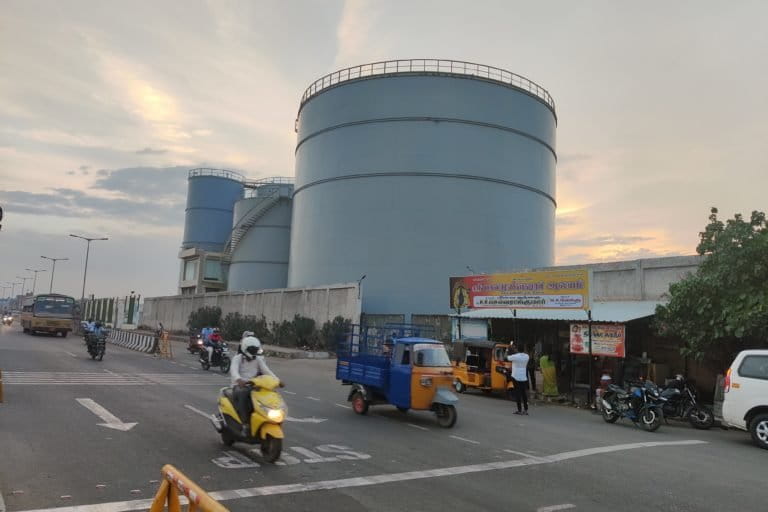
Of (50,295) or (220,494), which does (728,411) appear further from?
(50,295)

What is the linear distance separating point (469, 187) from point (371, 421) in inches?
1255

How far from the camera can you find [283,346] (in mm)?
Answer: 39156

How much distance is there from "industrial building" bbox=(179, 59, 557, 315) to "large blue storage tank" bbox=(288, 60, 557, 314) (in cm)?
8

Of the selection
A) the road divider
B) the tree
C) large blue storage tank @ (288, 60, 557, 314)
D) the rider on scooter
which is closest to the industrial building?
large blue storage tank @ (288, 60, 557, 314)

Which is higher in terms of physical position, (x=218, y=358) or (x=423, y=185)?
(x=423, y=185)

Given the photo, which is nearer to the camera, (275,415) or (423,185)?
(275,415)

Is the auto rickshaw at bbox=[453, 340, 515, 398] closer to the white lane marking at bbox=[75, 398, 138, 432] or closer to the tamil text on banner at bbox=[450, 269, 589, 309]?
the tamil text on banner at bbox=[450, 269, 589, 309]

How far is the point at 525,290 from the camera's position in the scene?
20797 mm

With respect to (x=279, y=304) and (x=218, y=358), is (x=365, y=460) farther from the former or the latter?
(x=279, y=304)

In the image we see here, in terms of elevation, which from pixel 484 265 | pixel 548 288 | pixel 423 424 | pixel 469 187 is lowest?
pixel 423 424

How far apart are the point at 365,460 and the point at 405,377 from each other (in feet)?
13.7

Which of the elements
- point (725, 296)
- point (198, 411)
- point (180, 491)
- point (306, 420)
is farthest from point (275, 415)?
point (725, 296)

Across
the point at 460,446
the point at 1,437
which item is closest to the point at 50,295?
the point at 1,437

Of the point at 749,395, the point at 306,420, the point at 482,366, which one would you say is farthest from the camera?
the point at 482,366
